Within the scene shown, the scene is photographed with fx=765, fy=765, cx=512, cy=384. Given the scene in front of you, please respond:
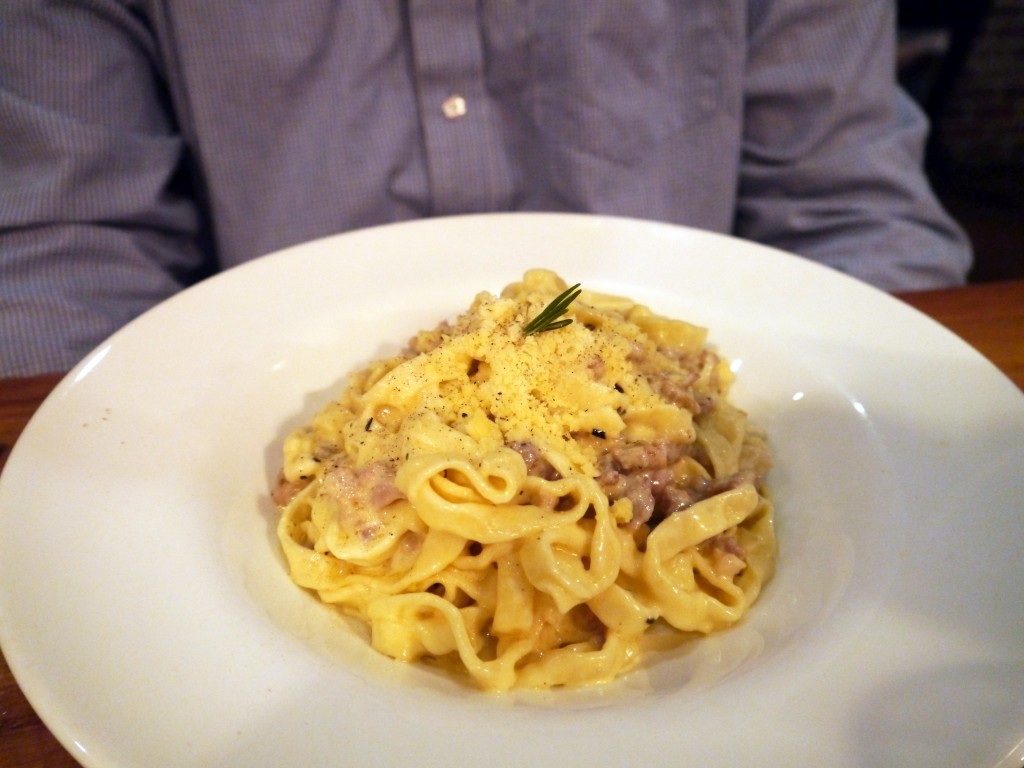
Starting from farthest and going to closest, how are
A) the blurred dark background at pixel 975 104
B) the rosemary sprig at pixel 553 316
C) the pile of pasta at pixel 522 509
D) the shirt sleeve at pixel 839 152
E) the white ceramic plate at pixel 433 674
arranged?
the blurred dark background at pixel 975 104 < the shirt sleeve at pixel 839 152 < the rosemary sprig at pixel 553 316 < the pile of pasta at pixel 522 509 < the white ceramic plate at pixel 433 674

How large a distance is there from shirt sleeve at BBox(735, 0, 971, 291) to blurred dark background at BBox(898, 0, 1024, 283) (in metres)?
2.89

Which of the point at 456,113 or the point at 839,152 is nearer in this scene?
the point at 456,113

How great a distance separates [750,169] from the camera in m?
3.37

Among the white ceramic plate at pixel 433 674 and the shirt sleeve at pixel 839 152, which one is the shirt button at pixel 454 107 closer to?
the white ceramic plate at pixel 433 674

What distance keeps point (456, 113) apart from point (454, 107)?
0.08 ft

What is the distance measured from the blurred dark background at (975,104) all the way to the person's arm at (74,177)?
219 inches

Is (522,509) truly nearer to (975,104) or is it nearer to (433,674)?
(433,674)

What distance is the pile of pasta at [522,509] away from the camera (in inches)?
65.5

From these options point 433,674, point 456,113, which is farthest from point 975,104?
point 433,674

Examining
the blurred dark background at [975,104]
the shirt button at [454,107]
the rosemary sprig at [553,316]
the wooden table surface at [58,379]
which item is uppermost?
the shirt button at [454,107]

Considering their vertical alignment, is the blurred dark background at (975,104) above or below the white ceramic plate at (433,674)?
below

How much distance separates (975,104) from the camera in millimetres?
6336

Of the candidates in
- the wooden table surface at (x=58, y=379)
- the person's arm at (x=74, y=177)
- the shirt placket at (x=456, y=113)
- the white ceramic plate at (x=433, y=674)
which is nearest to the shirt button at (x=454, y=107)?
the shirt placket at (x=456, y=113)

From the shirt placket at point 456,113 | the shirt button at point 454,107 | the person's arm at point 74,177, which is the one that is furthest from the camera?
the shirt button at point 454,107
